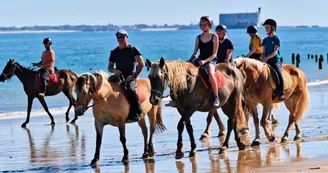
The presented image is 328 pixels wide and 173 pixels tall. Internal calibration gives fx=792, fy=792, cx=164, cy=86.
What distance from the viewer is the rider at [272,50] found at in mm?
15273

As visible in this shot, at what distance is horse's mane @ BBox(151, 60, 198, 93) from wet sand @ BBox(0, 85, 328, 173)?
1.22 m

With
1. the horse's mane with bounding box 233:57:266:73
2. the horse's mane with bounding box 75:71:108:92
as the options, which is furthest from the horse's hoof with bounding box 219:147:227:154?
the horse's mane with bounding box 75:71:108:92

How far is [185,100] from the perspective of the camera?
13.0m

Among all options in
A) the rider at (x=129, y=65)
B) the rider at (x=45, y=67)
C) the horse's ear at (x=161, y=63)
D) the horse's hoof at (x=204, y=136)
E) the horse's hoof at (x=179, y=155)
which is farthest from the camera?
the rider at (x=45, y=67)

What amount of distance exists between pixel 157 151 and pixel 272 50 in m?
3.09

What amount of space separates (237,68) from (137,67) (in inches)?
85.1

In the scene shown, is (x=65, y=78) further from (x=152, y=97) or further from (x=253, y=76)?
(x=152, y=97)

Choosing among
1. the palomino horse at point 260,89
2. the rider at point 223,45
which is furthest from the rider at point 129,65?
the rider at point 223,45

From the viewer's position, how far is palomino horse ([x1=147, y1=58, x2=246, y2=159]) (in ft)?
40.2

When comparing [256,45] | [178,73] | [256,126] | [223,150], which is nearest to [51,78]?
[256,45]

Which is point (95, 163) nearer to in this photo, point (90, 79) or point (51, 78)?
point (90, 79)

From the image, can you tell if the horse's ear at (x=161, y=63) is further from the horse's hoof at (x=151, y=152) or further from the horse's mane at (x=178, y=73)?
the horse's hoof at (x=151, y=152)

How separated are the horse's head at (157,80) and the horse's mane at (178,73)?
3cm

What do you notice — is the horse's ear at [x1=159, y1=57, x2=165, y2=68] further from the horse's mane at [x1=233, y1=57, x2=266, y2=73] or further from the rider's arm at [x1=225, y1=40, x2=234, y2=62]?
the horse's mane at [x1=233, y1=57, x2=266, y2=73]
